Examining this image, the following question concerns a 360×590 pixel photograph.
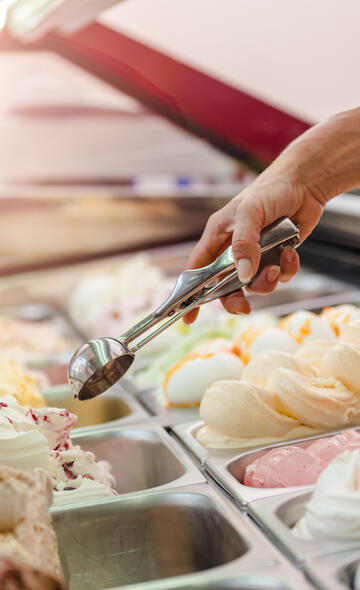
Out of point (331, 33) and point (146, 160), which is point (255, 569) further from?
point (146, 160)

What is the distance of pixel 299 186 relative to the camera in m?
1.52

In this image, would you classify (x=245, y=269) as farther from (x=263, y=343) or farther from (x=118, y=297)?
(x=118, y=297)

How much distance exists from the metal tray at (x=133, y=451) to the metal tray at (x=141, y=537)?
25 centimetres

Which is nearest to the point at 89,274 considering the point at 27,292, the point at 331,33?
the point at 27,292

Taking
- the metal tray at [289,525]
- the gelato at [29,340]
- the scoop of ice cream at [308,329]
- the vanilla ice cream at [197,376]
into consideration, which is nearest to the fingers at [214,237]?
the vanilla ice cream at [197,376]

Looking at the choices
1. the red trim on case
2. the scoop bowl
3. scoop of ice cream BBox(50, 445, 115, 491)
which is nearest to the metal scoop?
the scoop bowl

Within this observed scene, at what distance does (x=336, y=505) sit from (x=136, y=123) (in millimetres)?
2454

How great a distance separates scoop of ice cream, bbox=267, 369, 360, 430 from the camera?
1406 mm

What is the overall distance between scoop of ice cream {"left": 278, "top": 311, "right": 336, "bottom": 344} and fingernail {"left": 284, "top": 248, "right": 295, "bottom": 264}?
28 centimetres

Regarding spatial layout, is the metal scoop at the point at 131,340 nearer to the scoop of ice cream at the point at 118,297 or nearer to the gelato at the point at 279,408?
the gelato at the point at 279,408

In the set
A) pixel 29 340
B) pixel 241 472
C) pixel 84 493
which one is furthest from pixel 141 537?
pixel 29 340

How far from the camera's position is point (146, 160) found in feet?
10.6

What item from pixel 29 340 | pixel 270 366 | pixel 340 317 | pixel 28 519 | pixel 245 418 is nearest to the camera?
pixel 28 519

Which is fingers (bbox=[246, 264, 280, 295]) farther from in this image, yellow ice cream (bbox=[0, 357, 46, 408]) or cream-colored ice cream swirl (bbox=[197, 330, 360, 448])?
yellow ice cream (bbox=[0, 357, 46, 408])
